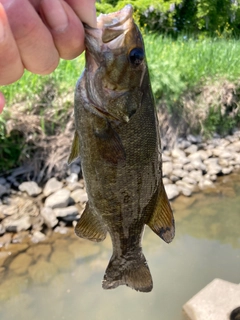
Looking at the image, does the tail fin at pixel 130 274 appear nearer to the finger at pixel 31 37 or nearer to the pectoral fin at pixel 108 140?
the pectoral fin at pixel 108 140

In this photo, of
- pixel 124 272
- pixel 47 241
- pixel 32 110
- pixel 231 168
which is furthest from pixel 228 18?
pixel 124 272

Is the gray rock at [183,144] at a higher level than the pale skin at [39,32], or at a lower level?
lower

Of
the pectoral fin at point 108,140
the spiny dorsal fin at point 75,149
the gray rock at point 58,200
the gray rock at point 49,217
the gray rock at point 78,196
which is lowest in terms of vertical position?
the gray rock at point 78,196

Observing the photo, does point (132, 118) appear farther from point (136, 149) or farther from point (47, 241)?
point (47, 241)

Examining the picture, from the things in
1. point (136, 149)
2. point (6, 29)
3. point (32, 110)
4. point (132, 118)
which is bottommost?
point (32, 110)

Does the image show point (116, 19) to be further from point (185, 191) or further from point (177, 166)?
point (177, 166)

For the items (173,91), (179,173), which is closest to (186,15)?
(173,91)

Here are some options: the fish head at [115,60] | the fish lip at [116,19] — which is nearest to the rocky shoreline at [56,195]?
the fish head at [115,60]

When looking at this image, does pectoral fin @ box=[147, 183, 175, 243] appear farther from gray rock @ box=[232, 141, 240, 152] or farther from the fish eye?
gray rock @ box=[232, 141, 240, 152]
